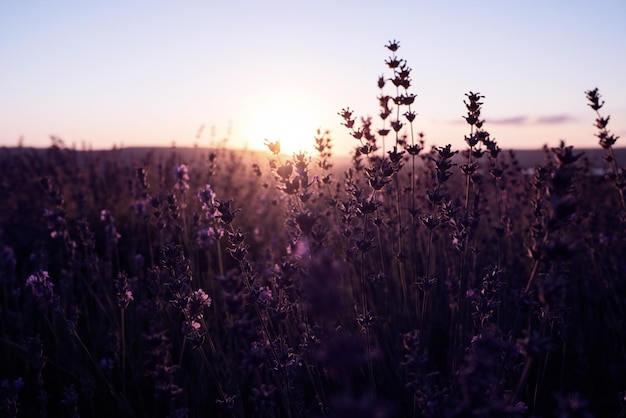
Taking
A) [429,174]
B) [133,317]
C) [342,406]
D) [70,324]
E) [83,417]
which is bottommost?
[83,417]

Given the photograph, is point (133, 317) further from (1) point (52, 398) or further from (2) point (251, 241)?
(2) point (251, 241)

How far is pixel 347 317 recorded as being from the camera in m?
3.48

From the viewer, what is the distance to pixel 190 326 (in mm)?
2203

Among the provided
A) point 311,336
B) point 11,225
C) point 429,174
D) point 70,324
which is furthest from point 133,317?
point 11,225

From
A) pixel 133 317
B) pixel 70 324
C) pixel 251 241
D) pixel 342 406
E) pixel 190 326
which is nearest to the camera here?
pixel 342 406

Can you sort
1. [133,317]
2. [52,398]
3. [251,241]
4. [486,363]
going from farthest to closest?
[251,241] < [133,317] < [52,398] < [486,363]

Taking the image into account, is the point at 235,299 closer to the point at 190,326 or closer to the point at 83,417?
the point at 190,326

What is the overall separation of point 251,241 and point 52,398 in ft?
10.5

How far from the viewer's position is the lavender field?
1426mm

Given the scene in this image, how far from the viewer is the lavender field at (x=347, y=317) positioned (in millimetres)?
1426

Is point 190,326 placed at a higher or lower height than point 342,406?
lower

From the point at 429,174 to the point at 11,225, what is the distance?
550 cm

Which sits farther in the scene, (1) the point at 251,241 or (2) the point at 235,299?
(1) the point at 251,241

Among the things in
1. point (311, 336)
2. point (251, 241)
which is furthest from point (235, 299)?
point (251, 241)
